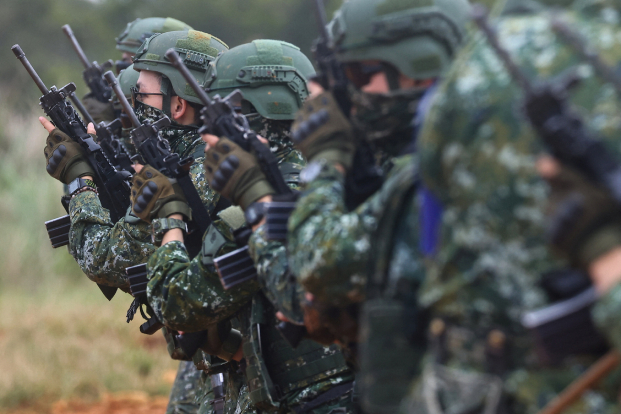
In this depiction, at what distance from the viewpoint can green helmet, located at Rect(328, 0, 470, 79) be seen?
2.43 m

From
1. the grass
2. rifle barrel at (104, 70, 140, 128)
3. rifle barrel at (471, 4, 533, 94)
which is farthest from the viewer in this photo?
the grass

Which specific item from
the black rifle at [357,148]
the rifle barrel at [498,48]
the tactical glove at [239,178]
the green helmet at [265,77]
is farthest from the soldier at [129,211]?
the rifle barrel at [498,48]

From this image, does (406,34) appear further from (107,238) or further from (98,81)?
(98,81)

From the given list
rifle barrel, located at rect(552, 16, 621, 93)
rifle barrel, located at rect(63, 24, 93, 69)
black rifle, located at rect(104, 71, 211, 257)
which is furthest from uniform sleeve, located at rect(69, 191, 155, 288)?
rifle barrel, located at rect(552, 16, 621, 93)

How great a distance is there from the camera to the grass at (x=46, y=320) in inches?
299

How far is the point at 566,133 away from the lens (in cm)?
152

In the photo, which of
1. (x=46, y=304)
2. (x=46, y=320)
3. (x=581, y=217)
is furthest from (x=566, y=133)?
(x=46, y=304)

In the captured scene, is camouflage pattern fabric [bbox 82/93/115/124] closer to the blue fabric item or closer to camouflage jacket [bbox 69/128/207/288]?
camouflage jacket [bbox 69/128/207/288]

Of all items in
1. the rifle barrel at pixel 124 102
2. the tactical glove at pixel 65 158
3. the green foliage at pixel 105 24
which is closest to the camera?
the rifle barrel at pixel 124 102

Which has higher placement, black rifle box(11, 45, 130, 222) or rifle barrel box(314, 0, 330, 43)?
black rifle box(11, 45, 130, 222)

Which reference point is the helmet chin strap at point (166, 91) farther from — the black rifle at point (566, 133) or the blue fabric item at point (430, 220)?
the black rifle at point (566, 133)

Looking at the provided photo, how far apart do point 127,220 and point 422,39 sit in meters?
2.04

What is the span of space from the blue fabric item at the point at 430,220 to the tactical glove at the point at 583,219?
33 centimetres

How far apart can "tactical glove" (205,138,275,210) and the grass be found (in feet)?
16.9
